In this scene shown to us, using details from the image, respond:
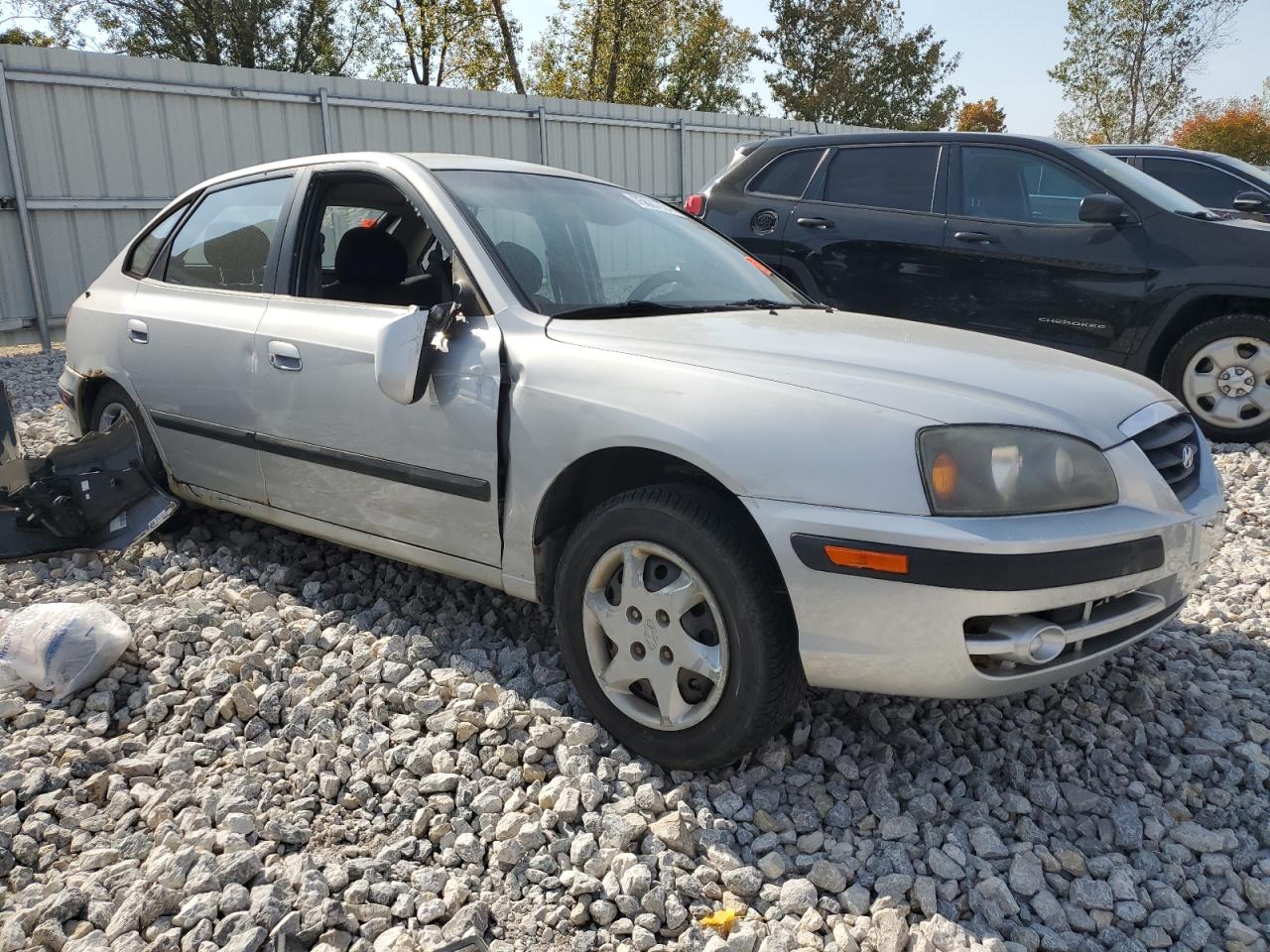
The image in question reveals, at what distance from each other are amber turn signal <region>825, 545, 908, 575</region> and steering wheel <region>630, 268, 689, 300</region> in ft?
4.10

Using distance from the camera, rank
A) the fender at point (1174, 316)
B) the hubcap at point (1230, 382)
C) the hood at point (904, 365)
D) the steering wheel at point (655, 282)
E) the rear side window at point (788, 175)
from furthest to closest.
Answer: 1. the rear side window at point (788, 175)
2. the hubcap at point (1230, 382)
3. the fender at point (1174, 316)
4. the steering wheel at point (655, 282)
5. the hood at point (904, 365)

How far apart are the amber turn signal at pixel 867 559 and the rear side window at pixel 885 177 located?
14.9 feet

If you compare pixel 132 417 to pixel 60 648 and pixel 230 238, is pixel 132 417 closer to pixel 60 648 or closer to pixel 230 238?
pixel 230 238

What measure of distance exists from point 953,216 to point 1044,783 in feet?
14.0

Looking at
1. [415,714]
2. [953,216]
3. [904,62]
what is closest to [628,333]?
[415,714]

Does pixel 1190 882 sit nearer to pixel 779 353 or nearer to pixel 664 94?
pixel 779 353

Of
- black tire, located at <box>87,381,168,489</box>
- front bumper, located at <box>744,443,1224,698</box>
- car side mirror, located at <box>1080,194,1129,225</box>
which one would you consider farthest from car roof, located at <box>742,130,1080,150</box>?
black tire, located at <box>87,381,168,489</box>

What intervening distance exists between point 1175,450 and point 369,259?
262cm

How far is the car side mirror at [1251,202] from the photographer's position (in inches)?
265

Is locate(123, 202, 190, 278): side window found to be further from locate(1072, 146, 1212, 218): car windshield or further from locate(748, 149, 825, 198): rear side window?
locate(1072, 146, 1212, 218): car windshield

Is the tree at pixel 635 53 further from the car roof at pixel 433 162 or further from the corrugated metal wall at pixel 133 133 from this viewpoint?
the car roof at pixel 433 162

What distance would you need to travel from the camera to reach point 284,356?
11.1 feet

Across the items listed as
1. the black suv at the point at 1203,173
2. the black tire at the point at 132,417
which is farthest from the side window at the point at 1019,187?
the black tire at the point at 132,417

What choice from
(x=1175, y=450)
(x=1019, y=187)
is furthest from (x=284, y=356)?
(x=1019, y=187)
